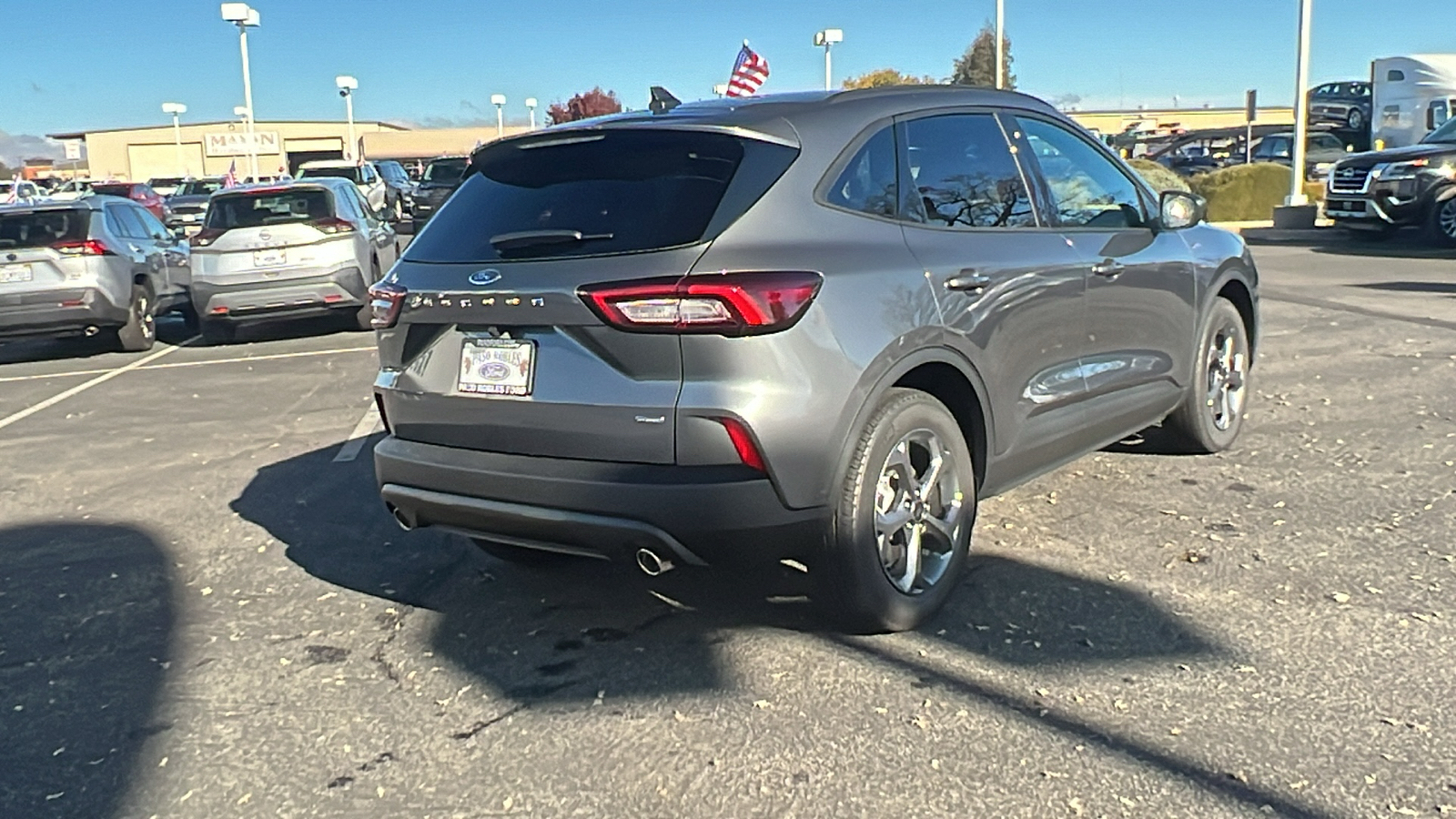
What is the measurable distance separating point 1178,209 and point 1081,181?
61 centimetres

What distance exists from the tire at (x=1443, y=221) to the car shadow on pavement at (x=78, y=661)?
16438 millimetres

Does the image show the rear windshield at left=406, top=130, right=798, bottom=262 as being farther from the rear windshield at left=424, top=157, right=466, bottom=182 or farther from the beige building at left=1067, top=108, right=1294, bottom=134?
the beige building at left=1067, top=108, right=1294, bottom=134

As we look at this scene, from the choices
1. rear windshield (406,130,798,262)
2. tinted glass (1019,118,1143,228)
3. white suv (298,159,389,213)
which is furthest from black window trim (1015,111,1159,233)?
white suv (298,159,389,213)

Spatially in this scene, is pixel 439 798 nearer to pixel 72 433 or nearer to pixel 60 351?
pixel 72 433

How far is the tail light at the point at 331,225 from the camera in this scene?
12.0m

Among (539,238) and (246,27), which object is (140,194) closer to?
(246,27)

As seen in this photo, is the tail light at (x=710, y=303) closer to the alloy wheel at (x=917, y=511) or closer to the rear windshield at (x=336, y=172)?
the alloy wheel at (x=917, y=511)

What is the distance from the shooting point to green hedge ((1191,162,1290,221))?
22484 mm

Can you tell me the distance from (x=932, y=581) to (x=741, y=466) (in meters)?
0.98

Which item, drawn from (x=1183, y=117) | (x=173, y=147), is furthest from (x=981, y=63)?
(x=173, y=147)

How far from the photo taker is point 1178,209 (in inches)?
216

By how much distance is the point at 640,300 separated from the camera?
356 centimetres

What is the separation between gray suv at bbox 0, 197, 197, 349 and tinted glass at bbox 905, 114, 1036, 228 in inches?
376

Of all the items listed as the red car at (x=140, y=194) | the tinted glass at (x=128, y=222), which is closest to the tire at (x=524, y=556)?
the tinted glass at (x=128, y=222)
